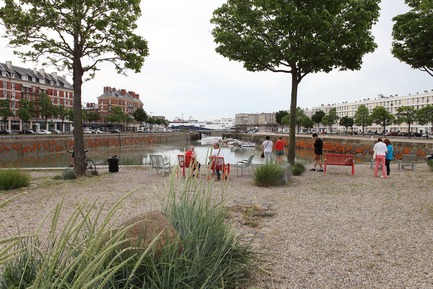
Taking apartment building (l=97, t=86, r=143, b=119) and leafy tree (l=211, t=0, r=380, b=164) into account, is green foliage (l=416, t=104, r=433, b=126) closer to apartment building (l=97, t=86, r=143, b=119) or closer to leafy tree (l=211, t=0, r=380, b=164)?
leafy tree (l=211, t=0, r=380, b=164)

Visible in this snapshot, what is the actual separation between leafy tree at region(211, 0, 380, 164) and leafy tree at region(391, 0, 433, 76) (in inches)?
114

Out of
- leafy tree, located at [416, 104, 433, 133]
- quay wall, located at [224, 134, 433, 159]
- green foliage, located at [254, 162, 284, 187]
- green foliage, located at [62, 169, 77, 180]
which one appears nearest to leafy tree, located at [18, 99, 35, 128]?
quay wall, located at [224, 134, 433, 159]

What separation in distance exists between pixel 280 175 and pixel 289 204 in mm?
2748

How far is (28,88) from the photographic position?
74562 mm

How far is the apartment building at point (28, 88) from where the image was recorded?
224ft

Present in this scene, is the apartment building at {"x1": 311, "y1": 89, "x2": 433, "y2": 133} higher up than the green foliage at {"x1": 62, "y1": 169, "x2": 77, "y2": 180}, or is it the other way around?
the apartment building at {"x1": 311, "y1": 89, "x2": 433, "y2": 133}

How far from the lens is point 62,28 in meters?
11.6

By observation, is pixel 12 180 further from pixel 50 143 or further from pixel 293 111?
pixel 50 143

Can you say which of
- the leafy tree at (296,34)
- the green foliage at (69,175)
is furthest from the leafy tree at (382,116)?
the green foliage at (69,175)

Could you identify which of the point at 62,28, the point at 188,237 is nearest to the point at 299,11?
the point at 62,28

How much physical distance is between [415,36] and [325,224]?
1302 centimetres

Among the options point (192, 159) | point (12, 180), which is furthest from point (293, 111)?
point (12, 180)

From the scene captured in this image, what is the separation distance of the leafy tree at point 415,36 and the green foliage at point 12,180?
56.6 feet

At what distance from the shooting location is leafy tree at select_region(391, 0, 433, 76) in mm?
13672
